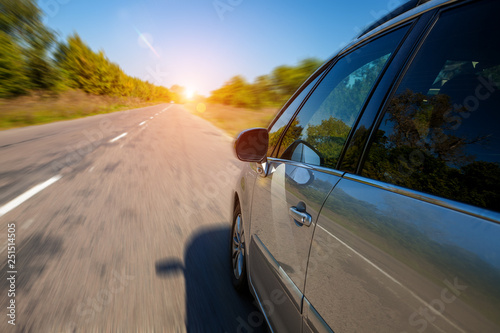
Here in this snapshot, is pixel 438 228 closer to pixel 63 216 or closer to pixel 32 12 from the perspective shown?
pixel 63 216

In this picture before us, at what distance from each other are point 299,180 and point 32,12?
31615 mm

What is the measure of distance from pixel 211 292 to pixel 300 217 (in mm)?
1437

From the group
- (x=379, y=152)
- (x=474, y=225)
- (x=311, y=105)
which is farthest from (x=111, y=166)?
(x=474, y=225)

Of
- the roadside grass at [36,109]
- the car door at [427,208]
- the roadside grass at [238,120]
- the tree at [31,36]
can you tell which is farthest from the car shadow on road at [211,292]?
the tree at [31,36]

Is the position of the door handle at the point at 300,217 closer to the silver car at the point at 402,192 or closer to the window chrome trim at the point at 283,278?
the silver car at the point at 402,192

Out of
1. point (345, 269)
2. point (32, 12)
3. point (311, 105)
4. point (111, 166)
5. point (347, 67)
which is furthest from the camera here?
point (32, 12)

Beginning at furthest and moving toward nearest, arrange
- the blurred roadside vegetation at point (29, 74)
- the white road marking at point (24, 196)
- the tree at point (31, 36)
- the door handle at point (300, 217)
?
the tree at point (31, 36) < the blurred roadside vegetation at point (29, 74) < the white road marking at point (24, 196) < the door handle at point (300, 217)

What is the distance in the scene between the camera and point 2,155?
6.75 meters

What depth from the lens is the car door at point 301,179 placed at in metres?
1.36

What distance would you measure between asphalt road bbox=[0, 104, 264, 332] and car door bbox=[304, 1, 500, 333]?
137cm

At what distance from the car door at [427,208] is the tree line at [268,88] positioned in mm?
7474

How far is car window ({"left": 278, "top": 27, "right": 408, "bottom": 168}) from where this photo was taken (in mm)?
1416

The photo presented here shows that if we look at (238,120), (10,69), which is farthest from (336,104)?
(238,120)

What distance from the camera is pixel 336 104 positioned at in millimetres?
1678
